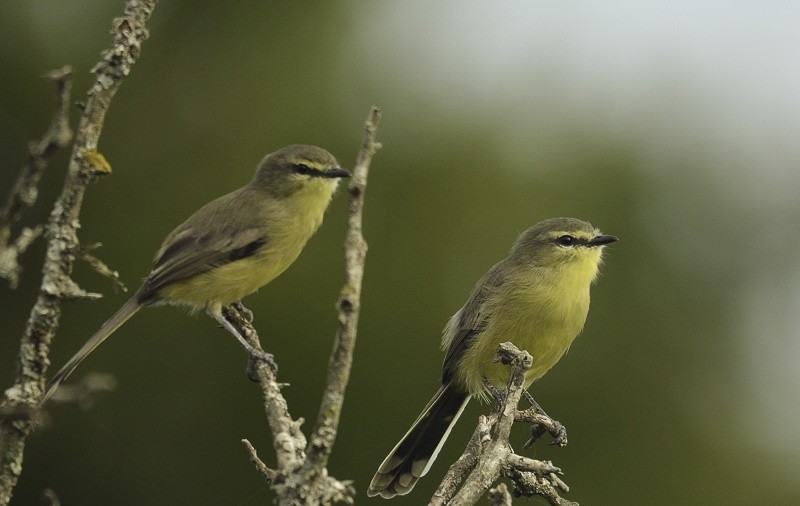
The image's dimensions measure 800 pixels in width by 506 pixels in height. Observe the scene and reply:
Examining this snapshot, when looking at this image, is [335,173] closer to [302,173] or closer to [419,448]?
[302,173]

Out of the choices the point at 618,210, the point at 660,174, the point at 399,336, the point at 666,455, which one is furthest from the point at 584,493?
the point at 660,174

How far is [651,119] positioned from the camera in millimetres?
14391

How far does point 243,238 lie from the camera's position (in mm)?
6836

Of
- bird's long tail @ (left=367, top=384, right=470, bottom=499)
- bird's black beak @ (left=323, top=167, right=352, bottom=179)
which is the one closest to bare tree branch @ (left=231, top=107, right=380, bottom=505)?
bird's long tail @ (left=367, top=384, right=470, bottom=499)

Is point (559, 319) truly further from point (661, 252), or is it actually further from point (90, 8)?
point (90, 8)

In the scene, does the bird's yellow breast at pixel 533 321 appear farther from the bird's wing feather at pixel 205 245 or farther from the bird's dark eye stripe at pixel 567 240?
the bird's wing feather at pixel 205 245

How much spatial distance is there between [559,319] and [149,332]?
633cm

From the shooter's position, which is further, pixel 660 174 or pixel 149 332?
pixel 660 174

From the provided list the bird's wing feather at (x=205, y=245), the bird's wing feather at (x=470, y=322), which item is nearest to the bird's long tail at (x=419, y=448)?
the bird's wing feather at (x=470, y=322)

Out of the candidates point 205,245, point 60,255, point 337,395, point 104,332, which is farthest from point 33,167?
point 205,245

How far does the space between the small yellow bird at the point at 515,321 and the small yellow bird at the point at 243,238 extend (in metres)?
1.18

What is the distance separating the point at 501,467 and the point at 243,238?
10.9 ft

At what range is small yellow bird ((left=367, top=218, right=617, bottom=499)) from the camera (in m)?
6.65

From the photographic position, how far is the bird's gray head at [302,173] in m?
7.21
